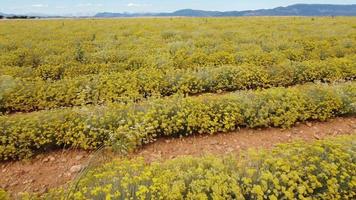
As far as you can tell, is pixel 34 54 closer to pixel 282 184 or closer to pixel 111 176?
pixel 111 176

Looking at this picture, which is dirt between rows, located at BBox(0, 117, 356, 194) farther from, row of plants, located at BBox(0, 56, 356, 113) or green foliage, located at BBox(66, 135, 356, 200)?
row of plants, located at BBox(0, 56, 356, 113)

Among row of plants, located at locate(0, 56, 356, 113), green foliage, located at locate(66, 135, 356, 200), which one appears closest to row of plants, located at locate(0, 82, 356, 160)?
row of plants, located at locate(0, 56, 356, 113)

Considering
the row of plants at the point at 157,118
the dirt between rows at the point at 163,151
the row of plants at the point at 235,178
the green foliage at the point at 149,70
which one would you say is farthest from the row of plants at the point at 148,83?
the row of plants at the point at 235,178

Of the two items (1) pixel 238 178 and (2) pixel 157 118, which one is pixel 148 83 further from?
(1) pixel 238 178

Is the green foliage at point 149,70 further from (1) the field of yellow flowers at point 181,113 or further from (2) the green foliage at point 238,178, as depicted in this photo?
(2) the green foliage at point 238,178

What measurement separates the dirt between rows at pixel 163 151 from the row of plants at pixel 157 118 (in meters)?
0.16

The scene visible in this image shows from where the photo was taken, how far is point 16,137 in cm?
535

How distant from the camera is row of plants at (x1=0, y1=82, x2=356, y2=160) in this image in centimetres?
541

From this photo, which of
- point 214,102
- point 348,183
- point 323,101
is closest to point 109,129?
point 214,102

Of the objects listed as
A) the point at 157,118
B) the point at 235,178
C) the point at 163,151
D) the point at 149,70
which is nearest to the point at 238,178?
the point at 235,178

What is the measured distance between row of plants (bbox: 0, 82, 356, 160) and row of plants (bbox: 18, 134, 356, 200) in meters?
1.33

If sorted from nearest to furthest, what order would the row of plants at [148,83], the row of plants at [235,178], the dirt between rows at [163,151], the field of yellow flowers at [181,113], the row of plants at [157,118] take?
the row of plants at [235,178]
the field of yellow flowers at [181,113]
the dirt between rows at [163,151]
the row of plants at [157,118]
the row of plants at [148,83]

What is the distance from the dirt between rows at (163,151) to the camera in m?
4.80

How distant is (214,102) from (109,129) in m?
2.39
